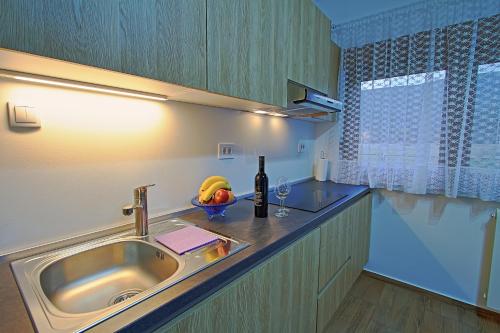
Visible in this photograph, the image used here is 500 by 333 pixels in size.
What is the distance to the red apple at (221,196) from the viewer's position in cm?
118

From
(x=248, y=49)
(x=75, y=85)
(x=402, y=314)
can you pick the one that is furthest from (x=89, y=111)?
(x=402, y=314)

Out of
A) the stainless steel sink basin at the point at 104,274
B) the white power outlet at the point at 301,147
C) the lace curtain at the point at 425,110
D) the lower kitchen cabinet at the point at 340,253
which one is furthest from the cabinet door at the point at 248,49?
the lace curtain at the point at 425,110

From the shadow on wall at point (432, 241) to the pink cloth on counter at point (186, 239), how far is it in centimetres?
179

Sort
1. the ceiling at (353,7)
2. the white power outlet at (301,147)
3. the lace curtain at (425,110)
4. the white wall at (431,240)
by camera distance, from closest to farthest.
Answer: the lace curtain at (425,110) < the white wall at (431,240) < the ceiling at (353,7) < the white power outlet at (301,147)

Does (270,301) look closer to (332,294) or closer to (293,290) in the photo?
(293,290)

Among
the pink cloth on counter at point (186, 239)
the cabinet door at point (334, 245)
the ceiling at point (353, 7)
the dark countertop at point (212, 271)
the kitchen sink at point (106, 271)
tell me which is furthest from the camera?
the ceiling at point (353, 7)

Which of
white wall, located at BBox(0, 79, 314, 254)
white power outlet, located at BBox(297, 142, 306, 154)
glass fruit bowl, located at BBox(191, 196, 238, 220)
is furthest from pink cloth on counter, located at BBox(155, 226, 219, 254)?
white power outlet, located at BBox(297, 142, 306, 154)

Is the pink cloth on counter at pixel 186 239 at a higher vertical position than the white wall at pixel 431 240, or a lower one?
higher

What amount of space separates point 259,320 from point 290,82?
1201 mm

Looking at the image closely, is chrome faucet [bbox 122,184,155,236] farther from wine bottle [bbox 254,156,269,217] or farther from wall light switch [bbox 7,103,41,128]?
wine bottle [bbox 254,156,269,217]

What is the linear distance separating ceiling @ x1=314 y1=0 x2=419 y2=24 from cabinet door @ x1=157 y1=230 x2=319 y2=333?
6.37ft

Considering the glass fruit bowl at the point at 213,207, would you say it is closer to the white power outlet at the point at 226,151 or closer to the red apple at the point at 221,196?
the red apple at the point at 221,196

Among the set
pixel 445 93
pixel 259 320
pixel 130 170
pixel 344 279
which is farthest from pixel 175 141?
pixel 445 93

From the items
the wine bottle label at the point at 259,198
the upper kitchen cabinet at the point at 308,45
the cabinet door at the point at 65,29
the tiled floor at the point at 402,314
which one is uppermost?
the upper kitchen cabinet at the point at 308,45
